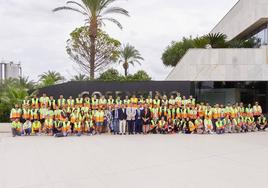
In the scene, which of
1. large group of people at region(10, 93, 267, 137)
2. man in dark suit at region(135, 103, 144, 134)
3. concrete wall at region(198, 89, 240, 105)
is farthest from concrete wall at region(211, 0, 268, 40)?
man in dark suit at region(135, 103, 144, 134)

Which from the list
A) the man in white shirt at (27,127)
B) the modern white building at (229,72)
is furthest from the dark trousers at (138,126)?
the modern white building at (229,72)

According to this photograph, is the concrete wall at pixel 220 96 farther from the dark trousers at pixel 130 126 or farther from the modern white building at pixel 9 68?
the modern white building at pixel 9 68

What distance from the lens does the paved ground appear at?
27.4 feet

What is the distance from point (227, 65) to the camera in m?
25.7

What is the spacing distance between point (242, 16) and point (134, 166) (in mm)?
25176

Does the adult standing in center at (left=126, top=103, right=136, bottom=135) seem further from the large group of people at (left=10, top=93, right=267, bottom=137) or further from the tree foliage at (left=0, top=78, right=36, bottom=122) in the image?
the tree foliage at (left=0, top=78, right=36, bottom=122)

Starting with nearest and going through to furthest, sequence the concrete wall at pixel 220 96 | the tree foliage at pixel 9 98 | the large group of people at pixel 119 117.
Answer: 1. the large group of people at pixel 119 117
2. the tree foliage at pixel 9 98
3. the concrete wall at pixel 220 96

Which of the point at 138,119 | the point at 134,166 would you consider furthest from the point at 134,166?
the point at 138,119

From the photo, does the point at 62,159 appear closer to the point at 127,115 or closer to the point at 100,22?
the point at 127,115

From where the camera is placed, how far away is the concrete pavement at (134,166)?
835cm

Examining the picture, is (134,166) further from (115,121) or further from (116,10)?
(116,10)

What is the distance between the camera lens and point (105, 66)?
40531 millimetres

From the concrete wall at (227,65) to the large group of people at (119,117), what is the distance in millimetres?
3557

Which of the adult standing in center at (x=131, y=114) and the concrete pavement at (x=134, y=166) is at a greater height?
the adult standing in center at (x=131, y=114)
